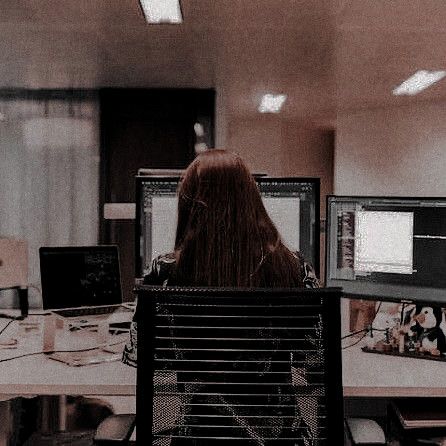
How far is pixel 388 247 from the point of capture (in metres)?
2.11

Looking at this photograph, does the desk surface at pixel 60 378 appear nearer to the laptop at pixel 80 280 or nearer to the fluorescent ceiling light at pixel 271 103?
the laptop at pixel 80 280

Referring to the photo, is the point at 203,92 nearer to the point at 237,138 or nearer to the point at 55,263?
the point at 237,138

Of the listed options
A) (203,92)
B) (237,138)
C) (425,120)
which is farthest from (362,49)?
(237,138)

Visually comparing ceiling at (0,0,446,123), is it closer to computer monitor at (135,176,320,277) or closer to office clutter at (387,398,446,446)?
computer monitor at (135,176,320,277)

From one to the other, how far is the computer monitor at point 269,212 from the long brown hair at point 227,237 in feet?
2.16

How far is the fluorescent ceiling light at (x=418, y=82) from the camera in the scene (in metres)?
6.20

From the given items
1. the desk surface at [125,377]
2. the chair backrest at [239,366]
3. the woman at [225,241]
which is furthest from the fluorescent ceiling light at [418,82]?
the chair backrest at [239,366]

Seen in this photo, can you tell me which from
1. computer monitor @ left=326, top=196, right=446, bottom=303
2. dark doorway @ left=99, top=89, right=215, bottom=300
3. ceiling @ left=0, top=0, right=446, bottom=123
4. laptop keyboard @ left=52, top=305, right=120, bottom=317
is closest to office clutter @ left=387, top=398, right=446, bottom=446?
computer monitor @ left=326, top=196, right=446, bottom=303

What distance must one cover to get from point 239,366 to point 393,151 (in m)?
6.91

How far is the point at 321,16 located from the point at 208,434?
3509mm

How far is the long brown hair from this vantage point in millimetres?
1521

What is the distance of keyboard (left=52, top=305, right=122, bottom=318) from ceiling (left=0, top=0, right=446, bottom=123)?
238 centimetres

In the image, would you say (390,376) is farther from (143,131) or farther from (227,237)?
(143,131)

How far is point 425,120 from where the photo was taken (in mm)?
7648
